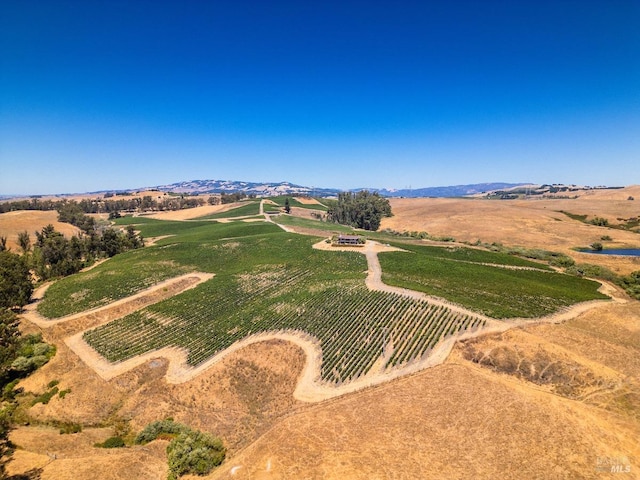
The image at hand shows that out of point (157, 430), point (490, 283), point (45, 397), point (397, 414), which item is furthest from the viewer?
point (490, 283)

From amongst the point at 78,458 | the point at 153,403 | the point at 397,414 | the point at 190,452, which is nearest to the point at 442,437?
the point at 397,414

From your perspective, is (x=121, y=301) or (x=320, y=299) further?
(x=121, y=301)

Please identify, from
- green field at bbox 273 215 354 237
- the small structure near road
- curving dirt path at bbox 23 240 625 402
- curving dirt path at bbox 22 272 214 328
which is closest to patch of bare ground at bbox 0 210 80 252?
curving dirt path at bbox 22 272 214 328

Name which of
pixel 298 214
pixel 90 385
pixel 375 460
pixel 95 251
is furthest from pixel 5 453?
pixel 298 214

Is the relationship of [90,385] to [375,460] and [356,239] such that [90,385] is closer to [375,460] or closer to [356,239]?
[375,460]

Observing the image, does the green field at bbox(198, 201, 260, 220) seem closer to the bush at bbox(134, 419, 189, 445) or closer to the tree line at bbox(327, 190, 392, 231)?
the tree line at bbox(327, 190, 392, 231)

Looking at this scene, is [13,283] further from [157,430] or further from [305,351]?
[305,351]

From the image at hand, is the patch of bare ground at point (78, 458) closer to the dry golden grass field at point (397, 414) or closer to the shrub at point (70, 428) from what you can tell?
the dry golden grass field at point (397, 414)

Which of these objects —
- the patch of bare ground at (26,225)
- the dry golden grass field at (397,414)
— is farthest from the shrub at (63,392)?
the patch of bare ground at (26,225)
